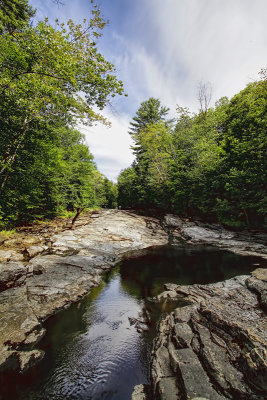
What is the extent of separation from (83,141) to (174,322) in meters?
33.8

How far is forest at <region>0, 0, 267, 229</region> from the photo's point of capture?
7562 millimetres

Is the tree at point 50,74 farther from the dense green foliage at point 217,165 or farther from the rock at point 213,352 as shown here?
the dense green foliage at point 217,165

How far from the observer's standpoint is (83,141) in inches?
1289

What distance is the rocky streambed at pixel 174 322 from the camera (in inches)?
119

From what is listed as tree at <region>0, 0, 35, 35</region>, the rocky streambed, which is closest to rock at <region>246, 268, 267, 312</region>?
the rocky streambed

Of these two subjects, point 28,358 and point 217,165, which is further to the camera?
point 217,165

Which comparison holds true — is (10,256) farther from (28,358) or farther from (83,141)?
(83,141)

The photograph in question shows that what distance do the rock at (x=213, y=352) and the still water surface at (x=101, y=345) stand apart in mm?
727

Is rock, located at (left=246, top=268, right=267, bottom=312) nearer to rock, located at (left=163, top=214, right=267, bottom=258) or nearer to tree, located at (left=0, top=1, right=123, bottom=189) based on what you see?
rock, located at (left=163, top=214, right=267, bottom=258)

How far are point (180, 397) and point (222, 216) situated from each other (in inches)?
752

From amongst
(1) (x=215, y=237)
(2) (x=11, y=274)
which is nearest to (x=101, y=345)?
(2) (x=11, y=274)

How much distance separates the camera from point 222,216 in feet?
62.9

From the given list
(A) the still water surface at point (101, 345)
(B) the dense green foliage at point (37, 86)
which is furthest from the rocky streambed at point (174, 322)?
(B) the dense green foliage at point (37, 86)

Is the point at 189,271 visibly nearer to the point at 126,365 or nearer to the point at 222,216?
the point at 126,365
